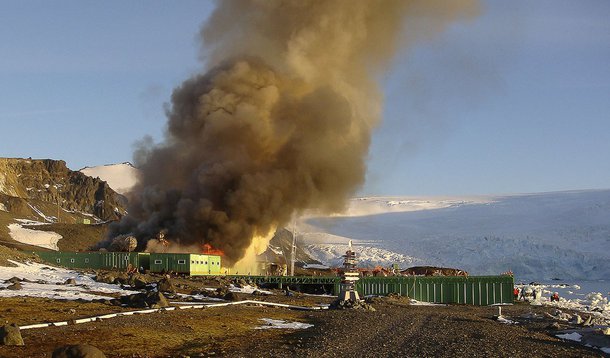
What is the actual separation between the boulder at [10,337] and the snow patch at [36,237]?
4125 inches

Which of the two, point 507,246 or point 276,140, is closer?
point 276,140

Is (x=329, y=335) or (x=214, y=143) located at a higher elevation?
(x=214, y=143)

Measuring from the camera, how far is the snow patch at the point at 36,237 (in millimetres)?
123250

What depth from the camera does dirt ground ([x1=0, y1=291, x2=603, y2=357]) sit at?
72.8 ft

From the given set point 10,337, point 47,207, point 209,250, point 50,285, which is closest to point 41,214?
point 47,207

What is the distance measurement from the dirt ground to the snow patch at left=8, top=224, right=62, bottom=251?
92.6 m

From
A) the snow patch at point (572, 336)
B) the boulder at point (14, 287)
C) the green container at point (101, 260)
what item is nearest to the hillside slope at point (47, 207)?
the green container at point (101, 260)

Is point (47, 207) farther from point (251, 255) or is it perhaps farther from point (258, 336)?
point (258, 336)

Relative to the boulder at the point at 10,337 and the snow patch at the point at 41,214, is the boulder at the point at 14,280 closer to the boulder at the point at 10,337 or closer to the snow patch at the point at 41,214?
the boulder at the point at 10,337

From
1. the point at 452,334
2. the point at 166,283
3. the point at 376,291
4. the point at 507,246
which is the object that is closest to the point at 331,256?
the point at 507,246

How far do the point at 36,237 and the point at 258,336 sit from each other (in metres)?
108

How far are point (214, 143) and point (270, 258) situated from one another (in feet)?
196

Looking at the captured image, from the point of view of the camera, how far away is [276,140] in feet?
277

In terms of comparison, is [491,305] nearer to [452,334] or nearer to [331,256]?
[452,334]
